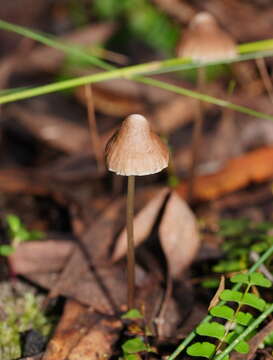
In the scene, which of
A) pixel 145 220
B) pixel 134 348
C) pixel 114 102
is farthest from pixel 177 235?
pixel 114 102

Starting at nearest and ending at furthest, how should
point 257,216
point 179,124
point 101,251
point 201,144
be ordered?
point 101,251 < point 257,216 < point 201,144 < point 179,124

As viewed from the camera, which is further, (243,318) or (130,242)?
(130,242)

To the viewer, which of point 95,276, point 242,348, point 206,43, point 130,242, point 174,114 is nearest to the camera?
point 242,348

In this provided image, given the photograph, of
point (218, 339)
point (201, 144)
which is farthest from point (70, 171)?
point (218, 339)

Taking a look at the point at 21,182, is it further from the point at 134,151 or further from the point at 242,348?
the point at 242,348

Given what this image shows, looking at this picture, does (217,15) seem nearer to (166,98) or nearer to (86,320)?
(166,98)

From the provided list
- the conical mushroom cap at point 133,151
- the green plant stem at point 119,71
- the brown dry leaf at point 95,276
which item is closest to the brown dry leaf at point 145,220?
the brown dry leaf at point 95,276
